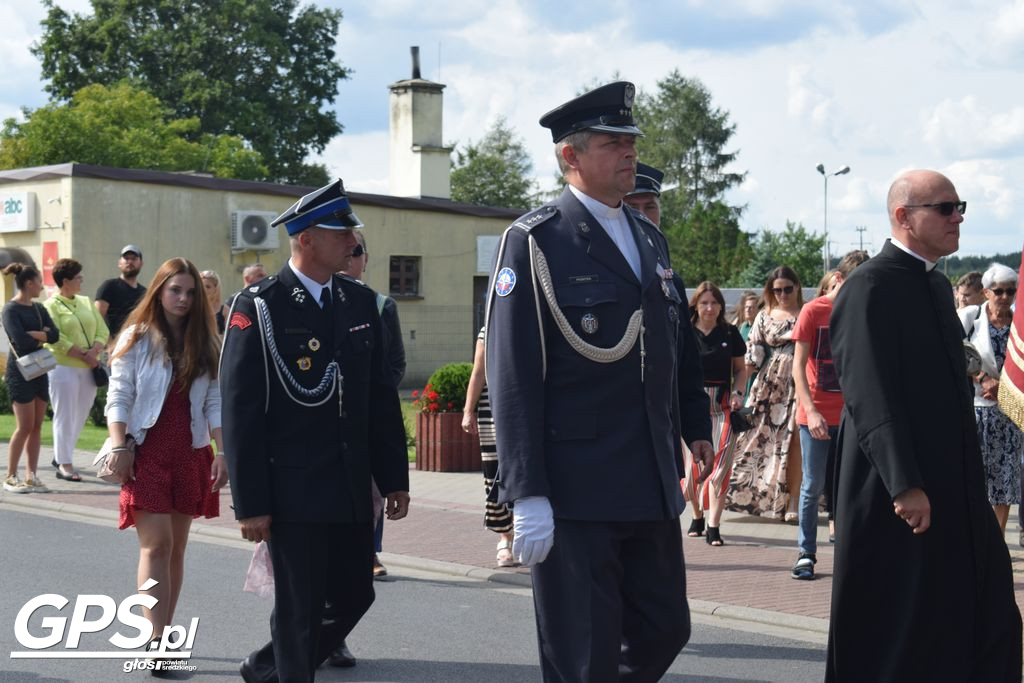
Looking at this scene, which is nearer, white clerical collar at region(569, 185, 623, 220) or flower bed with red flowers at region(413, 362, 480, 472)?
white clerical collar at region(569, 185, 623, 220)

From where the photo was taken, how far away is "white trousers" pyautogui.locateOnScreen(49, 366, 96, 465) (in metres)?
13.5

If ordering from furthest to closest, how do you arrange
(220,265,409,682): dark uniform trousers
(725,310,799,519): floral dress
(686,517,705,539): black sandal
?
(725,310,799,519): floral dress → (686,517,705,539): black sandal → (220,265,409,682): dark uniform trousers

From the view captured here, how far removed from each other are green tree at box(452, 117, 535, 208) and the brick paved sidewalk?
64.8 meters

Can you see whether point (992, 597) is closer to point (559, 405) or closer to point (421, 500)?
point (559, 405)

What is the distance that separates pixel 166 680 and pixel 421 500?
19.7ft

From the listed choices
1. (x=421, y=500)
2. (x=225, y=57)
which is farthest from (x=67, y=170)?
(x=225, y=57)

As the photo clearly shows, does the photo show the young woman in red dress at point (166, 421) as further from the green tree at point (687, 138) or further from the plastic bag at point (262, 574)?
the green tree at point (687, 138)

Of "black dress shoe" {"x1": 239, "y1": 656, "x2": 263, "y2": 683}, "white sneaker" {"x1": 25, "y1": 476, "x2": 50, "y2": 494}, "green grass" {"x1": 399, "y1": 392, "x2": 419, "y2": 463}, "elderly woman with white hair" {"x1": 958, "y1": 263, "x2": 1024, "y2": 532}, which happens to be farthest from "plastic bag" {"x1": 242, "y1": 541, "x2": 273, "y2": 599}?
"white sneaker" {"x1": 25, "y1": 476, "x2": 50, "y2": 494}

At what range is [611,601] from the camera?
438cm

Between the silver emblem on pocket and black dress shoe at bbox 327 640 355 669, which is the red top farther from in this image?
the silver emblem on pocket

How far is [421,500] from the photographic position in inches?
491

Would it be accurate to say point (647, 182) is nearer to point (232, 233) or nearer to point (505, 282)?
point (505, 282)

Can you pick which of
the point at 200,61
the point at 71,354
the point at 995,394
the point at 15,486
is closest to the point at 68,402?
the point at 71,354

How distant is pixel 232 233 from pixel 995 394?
2255 centimetres
